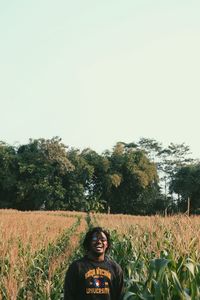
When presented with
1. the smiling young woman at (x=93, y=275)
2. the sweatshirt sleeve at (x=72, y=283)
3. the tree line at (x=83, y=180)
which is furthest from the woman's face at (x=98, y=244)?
the tree line at (x=83, y=180)

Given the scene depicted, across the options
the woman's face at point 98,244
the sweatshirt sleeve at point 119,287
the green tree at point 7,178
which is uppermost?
the green tree at point 7,178

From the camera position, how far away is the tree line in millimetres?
48250

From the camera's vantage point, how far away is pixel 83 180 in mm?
52281

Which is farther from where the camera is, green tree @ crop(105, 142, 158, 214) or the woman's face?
green tree @ crop(105, 142, 158, 214)

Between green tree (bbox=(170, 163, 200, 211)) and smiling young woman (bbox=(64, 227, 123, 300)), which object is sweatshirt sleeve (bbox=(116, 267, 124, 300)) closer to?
smiling young woman (bbox=(64, 227, 123, 300))

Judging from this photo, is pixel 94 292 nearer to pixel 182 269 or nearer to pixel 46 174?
pixel 182 269

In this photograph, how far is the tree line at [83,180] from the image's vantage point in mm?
48250

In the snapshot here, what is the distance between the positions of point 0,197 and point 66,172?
7754mm

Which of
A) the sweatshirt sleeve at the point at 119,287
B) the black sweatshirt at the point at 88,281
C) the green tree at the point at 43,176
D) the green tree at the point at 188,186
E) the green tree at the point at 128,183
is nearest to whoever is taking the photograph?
the black sweatshirt at the point at 88,281

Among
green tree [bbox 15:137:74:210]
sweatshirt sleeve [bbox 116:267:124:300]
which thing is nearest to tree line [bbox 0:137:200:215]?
green tree [bbox 15:137:74:210]

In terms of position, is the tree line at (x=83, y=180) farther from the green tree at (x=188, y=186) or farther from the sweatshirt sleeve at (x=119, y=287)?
the sweatshirt sleeve at (x=119, y=287)

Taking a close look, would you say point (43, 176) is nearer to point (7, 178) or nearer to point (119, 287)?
point (7, 178)

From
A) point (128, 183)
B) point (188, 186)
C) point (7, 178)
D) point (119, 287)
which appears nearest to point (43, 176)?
point (7, 178)

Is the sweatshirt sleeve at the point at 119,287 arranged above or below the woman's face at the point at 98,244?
below
